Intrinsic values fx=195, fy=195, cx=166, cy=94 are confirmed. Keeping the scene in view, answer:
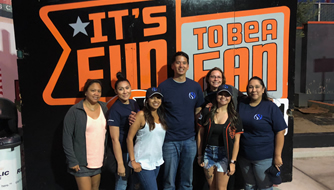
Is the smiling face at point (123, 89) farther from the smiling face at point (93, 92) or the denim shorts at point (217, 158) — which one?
the denim shorts at point (217, 158)

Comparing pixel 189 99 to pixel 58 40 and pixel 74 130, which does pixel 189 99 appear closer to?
pixel 74 130

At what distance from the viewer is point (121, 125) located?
2.42 meters

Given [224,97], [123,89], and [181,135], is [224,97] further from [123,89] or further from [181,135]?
[123,89]

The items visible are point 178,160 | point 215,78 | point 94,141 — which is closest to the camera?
point 94,141

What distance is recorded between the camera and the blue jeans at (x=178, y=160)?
2.42 meters

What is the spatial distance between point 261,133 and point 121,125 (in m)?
1.71

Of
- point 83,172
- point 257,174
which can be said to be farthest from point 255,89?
point 83,172

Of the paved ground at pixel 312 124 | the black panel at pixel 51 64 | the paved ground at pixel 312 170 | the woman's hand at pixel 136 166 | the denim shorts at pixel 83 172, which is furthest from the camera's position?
the paved ground at pixel 312 124

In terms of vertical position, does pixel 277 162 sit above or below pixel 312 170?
above

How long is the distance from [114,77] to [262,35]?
2462mm

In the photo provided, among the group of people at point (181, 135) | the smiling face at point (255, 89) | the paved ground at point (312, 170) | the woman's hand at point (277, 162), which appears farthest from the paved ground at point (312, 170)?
the smiling face at point (255, 89)

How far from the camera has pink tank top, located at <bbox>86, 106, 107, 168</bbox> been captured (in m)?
2.37

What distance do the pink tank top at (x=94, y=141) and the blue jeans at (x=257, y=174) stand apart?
6.00ft

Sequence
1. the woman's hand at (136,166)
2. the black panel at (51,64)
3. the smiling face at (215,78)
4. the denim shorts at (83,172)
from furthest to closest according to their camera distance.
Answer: the black panel at (51,64)
the smiling face at (215,78)
the denim shorts at (83,172)
the woman's hand at (136,166)
